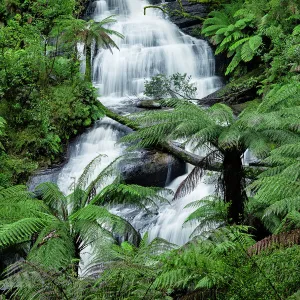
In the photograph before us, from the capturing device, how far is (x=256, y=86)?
12180 millimetres

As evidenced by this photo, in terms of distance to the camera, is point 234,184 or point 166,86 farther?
point 166,86

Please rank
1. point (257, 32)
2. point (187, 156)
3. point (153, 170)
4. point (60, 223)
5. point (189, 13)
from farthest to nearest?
point (189, 13)
point (257, 32)
point (153, 170)
point (187, 156)
point (60, 223)

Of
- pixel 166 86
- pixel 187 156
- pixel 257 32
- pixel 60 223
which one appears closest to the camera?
pixel 60 223

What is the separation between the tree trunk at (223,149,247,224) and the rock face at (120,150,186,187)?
14.7ft

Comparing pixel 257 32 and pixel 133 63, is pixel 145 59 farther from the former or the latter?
pixel 257 32

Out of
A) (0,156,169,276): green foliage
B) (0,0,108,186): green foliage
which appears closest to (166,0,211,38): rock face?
(0,0,108,186): green foliage

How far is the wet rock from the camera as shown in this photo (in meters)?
12.4

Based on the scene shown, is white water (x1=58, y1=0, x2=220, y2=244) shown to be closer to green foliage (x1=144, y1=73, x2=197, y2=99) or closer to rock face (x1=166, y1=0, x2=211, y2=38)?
rock face (x1=166, y1=0, x2=211, y2=38)

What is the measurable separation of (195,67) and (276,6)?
3.89 meters

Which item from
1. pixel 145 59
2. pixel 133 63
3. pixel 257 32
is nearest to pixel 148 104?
pixel 133 63

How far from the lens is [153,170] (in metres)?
9.59

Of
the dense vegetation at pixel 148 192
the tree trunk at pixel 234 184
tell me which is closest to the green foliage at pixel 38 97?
the dense vegetation at pixel 148 192

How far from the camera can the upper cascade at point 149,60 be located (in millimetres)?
14633

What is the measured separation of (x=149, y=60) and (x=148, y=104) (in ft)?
10.3
